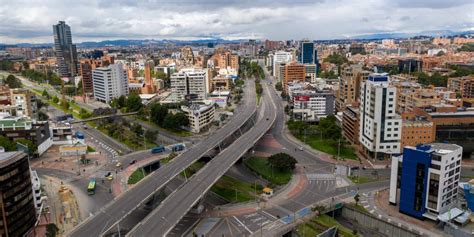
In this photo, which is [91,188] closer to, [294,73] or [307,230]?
[307,230]

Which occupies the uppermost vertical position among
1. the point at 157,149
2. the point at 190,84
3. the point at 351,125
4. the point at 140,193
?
the point at 190,84

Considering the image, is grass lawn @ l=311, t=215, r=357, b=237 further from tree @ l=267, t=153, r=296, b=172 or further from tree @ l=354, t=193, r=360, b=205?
tree @ l=267, t=153, r=296, b=172

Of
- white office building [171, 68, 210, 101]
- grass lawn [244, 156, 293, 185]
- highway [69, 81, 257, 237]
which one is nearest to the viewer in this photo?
highway [69, 81, 257, 237]

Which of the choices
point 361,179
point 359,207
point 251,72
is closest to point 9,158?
point 359,207

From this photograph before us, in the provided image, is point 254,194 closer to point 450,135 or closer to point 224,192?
point 224,192

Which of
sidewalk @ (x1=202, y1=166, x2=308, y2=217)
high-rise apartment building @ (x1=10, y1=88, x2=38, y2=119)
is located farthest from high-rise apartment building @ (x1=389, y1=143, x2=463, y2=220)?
high-rise apartment building @ (x1=10, y1=88, x2=38, y2=119)

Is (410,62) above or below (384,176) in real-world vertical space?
above

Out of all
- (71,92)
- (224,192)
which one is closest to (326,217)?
(224,192)
